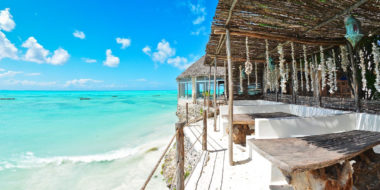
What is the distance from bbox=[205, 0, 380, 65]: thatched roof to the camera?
10.3 ft

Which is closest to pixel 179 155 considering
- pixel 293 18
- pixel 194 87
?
pixel 293 18

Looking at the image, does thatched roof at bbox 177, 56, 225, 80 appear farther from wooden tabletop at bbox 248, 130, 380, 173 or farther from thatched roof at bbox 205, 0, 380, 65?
wooden tabletop at bbox 248, 130, 380, 173

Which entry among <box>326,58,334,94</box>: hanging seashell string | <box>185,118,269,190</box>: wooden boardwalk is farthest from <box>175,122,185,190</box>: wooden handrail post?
<box>326,58,334,94</box>: hanging seashell string

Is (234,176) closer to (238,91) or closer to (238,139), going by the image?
(238,139)

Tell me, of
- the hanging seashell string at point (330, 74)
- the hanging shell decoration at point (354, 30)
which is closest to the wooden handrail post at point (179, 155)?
the hanging shell decoration at point (354, 30)

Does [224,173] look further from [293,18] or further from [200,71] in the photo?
[200,71]

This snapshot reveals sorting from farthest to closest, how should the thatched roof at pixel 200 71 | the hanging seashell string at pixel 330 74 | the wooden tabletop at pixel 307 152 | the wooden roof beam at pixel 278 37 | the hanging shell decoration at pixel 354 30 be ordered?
the thatched roof at pixel 200 71 → the hanging seashell string at pixel 330 74 → the wooden roof beam at pixel 278 37 → the hanging shell decoration at pixel 354 30 → the wooden tabletop at pixel 307 152

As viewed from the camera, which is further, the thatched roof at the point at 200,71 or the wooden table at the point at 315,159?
the thatched roof at the point at 200,71

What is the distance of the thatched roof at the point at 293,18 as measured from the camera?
10.3ft

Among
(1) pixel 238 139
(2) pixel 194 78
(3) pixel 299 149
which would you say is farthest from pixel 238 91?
(3) pixel 299 149

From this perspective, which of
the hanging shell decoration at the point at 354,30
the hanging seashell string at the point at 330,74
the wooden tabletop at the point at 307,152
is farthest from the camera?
the hanging seashell string at the point at 330,74

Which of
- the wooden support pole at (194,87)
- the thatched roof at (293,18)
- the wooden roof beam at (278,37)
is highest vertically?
the thatched roof at (293,18)

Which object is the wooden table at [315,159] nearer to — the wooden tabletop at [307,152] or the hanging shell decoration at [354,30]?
the wooden tabletop at [307,152]

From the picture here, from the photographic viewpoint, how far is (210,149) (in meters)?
5.38
